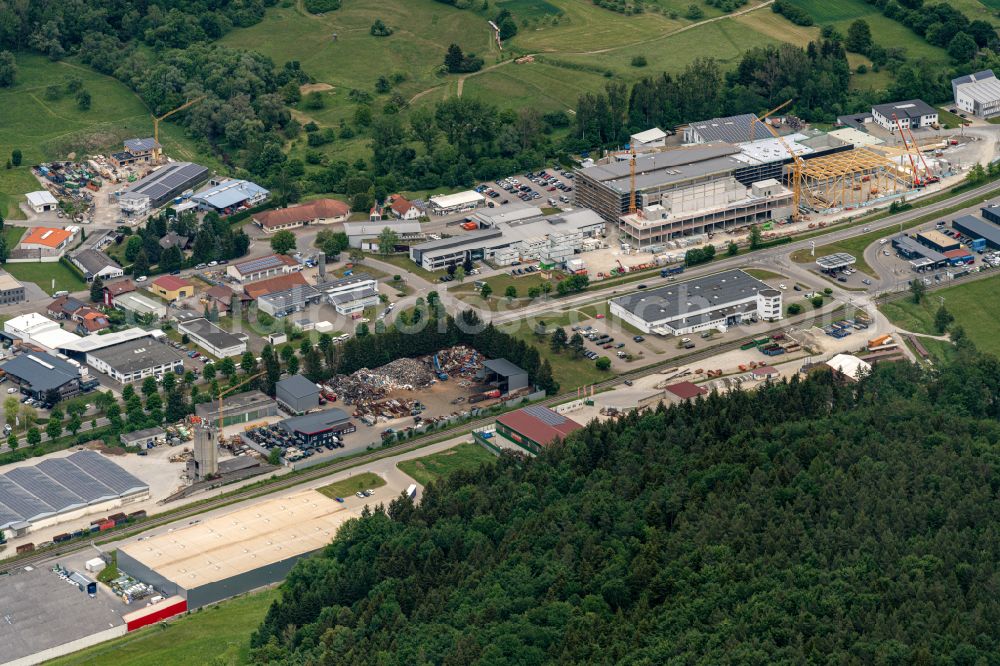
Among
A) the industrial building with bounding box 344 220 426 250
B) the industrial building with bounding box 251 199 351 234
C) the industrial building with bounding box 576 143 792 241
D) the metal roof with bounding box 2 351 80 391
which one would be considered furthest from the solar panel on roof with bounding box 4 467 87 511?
the industrial building with bounding box 576 143 792 241

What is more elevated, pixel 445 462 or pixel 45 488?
pixel 445 462

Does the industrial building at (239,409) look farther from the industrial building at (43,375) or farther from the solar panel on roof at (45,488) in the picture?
the solar panel on roof at (45,488)

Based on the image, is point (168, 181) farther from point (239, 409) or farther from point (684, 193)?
point (684, 193)

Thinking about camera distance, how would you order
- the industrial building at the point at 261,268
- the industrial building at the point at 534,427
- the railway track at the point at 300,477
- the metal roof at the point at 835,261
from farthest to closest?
1. the metal roof at the point at 835,261
2. the industrial building at the point at 261,268
3. the industrial building at the point at 534,427
4. the railway track at the point at 300,477

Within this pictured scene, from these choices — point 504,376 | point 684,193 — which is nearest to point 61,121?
point 684,193

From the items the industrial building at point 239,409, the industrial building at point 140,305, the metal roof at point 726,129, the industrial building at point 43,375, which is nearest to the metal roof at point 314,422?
the industrial building at point 239,409

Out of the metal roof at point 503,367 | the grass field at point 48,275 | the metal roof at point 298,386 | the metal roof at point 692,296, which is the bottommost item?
the grass field at point 48,275

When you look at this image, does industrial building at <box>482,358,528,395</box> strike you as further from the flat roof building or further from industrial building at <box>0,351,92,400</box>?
the flat roof building

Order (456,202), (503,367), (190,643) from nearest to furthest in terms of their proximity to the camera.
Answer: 1. (190,643)
2. (503,367)
3. (456,202)
